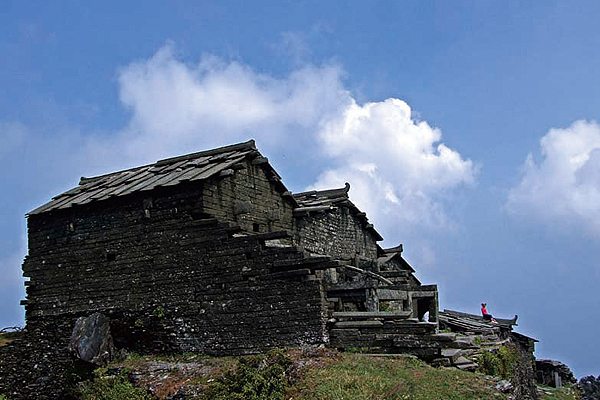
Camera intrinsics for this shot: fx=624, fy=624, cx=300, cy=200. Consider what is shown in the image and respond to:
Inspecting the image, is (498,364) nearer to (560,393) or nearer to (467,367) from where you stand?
(467,367)

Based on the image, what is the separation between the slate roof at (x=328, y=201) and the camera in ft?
75.7

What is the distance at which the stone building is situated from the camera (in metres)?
15.6

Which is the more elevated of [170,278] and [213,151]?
[213,151]

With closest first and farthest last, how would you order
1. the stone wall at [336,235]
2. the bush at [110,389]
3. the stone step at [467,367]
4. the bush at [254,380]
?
the bush at [254,380]
the stone step at [467,367]
the bush at [110,389]
the stone wall at [336,235]

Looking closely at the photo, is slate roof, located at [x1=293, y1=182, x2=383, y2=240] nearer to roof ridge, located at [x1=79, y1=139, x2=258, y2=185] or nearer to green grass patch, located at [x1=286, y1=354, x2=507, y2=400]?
roof ridge, located at [x1=79, y1=139, x2=258, y2=185]

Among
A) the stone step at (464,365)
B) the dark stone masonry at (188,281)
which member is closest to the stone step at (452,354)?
the stone step at (464,365)

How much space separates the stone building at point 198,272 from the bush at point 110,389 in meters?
1.27

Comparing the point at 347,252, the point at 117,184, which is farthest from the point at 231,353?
the point at 347,252

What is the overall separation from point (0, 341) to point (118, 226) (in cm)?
955

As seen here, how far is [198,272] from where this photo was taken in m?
17.1

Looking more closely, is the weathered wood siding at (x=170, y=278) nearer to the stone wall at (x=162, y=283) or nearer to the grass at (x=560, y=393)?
the stone wall at (x=162, y=283)

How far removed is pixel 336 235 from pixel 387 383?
41.1ft

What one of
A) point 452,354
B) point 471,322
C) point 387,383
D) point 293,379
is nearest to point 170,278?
point 293,379

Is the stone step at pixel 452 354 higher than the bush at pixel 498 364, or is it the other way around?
the stone step at pixel 452 354
